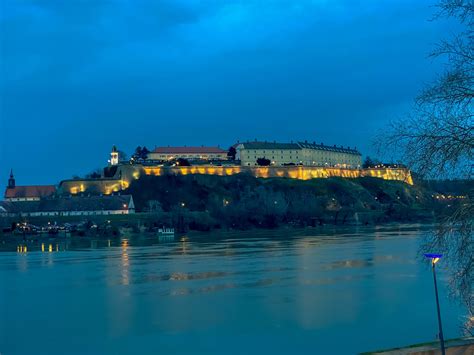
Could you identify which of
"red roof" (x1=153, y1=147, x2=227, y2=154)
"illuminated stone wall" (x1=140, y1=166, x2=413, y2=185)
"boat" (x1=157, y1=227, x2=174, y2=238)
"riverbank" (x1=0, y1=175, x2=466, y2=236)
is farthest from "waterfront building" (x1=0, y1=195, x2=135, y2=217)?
"red roof" (x1=153, y1=147, x2=227, y2=154)

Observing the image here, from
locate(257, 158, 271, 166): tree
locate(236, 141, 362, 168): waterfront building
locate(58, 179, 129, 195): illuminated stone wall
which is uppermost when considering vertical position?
locate(236, 141, 362, 168): waterfront building

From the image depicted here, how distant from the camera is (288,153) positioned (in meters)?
131

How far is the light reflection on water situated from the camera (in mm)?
14219

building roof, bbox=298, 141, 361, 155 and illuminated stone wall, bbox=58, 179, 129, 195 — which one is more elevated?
building roof, bbox=298, 141, 361, 155

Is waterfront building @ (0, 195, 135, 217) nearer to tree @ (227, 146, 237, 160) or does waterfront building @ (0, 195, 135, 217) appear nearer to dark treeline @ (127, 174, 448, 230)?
dark treeline @ (127, 174, 448, 230)

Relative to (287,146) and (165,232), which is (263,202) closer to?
(165,232)

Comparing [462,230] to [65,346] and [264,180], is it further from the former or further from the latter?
[264,180]

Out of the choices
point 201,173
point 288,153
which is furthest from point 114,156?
point 288,153

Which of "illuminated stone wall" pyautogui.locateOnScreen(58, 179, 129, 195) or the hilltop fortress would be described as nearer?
"illuminated stone wall" pyautogui.locateOnScreen(58, 179, 129, 195)

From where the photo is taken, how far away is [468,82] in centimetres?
757

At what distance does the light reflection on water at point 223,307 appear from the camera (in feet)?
46.6

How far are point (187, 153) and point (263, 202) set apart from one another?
42.6m

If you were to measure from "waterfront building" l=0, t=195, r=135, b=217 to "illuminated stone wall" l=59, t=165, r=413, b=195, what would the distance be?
10992mm

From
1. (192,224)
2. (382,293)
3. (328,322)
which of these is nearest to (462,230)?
(328,322)
